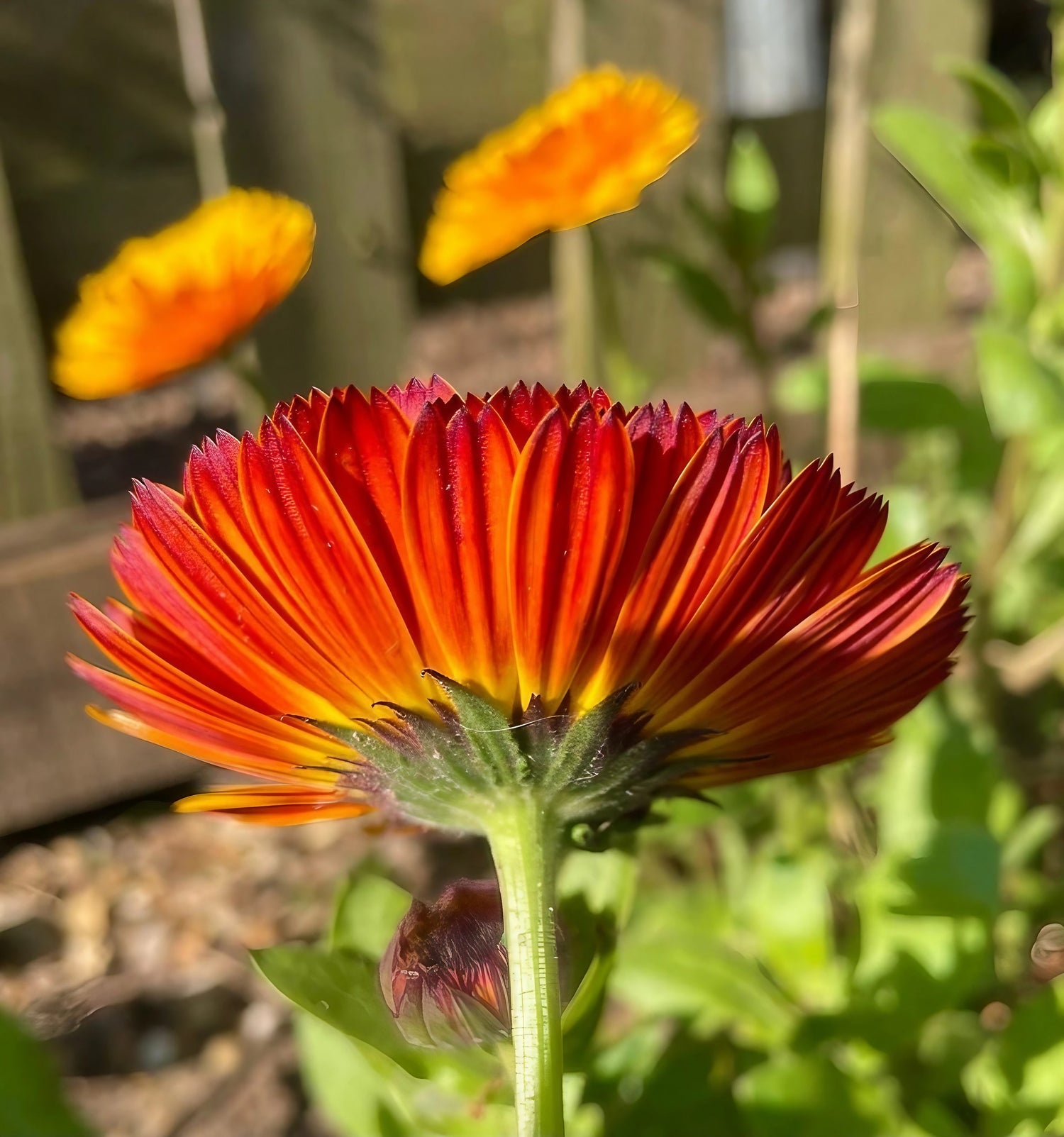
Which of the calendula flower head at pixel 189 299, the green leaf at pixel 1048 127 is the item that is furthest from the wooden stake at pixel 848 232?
the calendula flower head at pixel 189 299

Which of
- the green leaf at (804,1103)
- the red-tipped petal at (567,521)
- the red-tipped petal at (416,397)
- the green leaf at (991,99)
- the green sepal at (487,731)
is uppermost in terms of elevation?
the green leaf at (991,99)

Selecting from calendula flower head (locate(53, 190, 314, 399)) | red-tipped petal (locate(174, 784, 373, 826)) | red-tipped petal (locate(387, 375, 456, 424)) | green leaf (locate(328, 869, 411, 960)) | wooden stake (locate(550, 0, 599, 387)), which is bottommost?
green leaf (locate(328, 869, 411, 960))

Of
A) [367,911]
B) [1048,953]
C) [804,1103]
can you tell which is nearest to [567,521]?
[367,911]

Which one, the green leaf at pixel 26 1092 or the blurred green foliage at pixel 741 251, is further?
the blurred green foliage at pixel 741 251

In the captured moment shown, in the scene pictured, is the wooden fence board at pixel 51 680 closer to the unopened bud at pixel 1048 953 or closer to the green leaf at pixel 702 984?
the green leaf at pixel 702 984

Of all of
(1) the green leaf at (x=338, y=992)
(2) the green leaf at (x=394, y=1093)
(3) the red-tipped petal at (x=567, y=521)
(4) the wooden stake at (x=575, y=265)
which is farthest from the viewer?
(4) the wooden stake at (x=575, y=265)

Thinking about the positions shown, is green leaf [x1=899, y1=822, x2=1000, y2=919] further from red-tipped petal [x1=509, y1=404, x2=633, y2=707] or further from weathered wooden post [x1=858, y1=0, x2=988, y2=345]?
weathered wooden post [x1=858, y1=0, x2=988, y2=345]

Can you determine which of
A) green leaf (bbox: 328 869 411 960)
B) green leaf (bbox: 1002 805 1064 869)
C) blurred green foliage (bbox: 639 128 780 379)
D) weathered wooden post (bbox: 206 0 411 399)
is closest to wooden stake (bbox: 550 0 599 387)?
weathered wooden post (bbox: 206 0 411 399)
